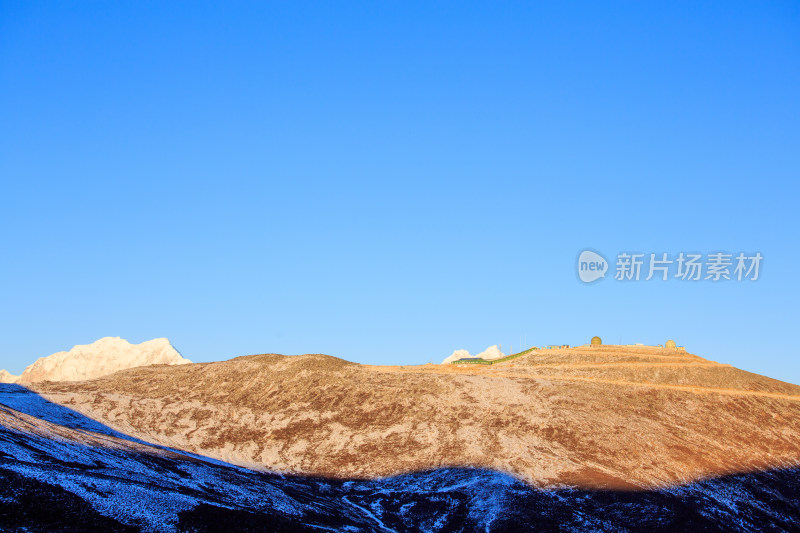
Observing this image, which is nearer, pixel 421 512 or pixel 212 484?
pixel 212 484

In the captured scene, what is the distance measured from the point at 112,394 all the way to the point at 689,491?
82.0 meters

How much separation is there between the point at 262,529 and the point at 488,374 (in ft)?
214

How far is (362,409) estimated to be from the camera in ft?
301

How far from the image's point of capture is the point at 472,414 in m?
87.9

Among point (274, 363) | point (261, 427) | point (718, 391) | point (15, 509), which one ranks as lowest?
point (15, 509)

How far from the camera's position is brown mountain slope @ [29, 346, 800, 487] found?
255 ft

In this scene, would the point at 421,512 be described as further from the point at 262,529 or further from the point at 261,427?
the point at 261,427

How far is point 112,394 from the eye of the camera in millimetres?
100000

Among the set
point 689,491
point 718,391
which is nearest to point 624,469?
point 689,491

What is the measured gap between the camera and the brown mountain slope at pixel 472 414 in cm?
7769

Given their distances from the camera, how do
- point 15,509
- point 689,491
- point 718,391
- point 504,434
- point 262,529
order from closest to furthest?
1. point 15,509
2. point 262,529
3. point 689,491
4. point 504,434
5. point 718,391

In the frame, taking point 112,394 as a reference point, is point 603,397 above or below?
above

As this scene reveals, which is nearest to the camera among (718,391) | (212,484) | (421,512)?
(212,484)

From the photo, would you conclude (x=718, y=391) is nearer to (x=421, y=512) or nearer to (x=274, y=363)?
(x=421, y=512)
